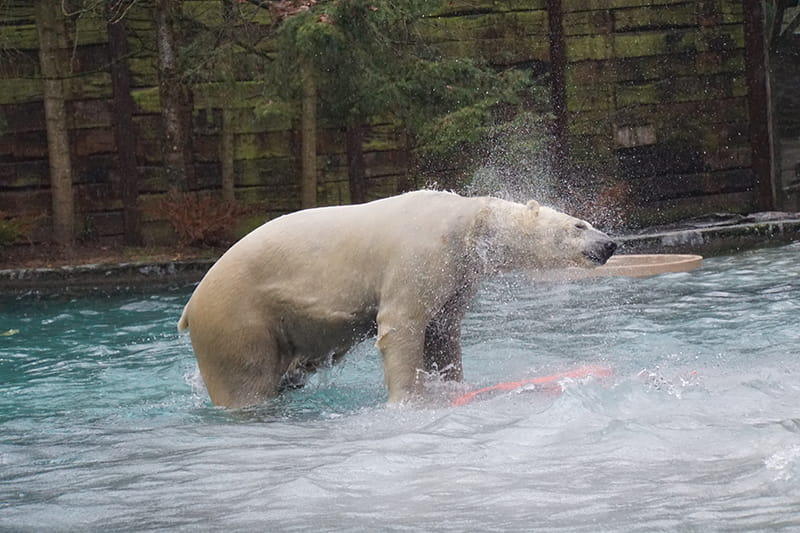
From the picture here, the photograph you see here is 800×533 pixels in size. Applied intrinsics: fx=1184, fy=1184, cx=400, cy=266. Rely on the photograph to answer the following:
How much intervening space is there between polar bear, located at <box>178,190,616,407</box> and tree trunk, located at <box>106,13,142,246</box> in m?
7.10

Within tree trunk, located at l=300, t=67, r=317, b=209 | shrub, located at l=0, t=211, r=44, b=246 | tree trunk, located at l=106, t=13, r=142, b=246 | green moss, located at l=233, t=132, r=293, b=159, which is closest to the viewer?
shrub, located at l=0, t=211, r=44, b=246

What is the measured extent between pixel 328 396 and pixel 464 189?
6.92 metres

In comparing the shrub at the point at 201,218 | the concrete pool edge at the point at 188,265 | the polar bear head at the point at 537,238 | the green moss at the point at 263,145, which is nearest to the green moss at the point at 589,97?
the concrete pool edge at the point at 188,265

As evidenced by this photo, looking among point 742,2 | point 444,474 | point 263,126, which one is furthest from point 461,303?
point 742,2

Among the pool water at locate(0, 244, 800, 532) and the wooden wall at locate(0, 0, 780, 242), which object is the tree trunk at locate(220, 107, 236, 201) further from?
the pool water at locate(0, 244, 800, 532)

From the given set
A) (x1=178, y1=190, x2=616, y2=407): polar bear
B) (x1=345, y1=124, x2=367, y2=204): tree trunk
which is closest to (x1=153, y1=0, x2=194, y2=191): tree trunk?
(x1=345, y1=124, x2=367, y2=204): tree trunk

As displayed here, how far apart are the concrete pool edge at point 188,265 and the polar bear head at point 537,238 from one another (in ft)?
18.5

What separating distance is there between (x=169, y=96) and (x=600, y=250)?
820 cm

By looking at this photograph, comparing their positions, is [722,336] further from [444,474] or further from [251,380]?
[444,474]

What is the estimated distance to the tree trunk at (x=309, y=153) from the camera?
41.2 ft

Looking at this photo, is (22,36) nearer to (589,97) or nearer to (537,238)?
(589,97)

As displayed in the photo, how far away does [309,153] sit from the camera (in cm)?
1282

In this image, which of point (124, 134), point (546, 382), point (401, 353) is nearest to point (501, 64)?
point (124, 134)

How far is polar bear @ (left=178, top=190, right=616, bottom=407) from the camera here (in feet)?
17.1
